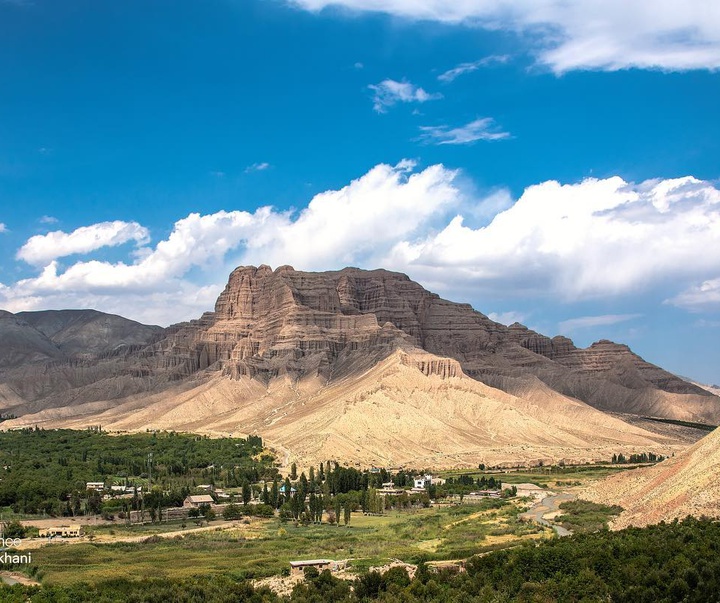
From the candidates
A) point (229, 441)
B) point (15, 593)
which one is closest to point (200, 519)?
point (15, 593)

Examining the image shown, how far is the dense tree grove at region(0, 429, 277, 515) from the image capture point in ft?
324

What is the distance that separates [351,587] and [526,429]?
137845 millimetres

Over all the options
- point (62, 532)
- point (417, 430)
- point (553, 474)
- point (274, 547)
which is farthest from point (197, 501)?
point (417, 430)

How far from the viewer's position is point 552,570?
48.6 meters

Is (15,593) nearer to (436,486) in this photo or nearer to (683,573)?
(683,573)

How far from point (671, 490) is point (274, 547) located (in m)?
29.6

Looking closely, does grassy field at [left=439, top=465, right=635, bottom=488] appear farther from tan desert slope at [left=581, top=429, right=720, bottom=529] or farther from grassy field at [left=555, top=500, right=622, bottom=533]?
grassy field at [left=555, top=500, right=622, bottom=533]

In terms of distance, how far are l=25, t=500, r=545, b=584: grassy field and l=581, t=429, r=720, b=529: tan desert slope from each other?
8.25 meters

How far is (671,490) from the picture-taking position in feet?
225

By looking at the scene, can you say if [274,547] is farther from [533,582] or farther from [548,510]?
[548,510]

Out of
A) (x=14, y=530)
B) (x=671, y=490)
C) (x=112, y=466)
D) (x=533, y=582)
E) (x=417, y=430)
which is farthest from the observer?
(x=417, y=430)

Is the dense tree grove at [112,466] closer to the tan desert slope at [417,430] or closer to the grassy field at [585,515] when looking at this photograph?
the tan desert slope at [417,430]

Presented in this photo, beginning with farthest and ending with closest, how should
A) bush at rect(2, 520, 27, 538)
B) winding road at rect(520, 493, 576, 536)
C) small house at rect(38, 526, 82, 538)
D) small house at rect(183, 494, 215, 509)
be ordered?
small house at rect(183, 494, 215, 509) → small house at rect(38, 526, 82, 538) → bush at rect(2, 520, 27, 538) → winding road at rect(520, 493, 576, 536)

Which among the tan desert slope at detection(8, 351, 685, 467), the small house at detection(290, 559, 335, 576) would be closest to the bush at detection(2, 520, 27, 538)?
→ the small house at detection(290, 559, 335, 576)
